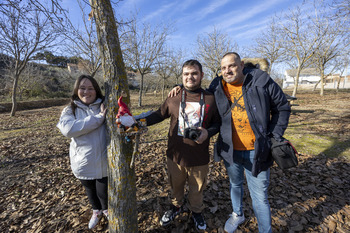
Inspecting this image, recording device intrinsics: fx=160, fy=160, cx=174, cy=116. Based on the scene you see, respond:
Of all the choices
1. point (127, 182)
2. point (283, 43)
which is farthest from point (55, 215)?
point (283, 43)

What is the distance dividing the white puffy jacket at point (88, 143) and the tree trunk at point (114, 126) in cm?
24

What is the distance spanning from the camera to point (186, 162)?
2158 mm

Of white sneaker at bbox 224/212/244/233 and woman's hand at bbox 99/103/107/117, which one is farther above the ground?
woman's hand at bbox 99/103/107/117

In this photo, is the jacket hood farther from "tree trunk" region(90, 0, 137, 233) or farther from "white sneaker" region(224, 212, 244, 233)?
"white sneaker" region(224, 212, 244, 233)

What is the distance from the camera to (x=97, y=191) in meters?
2.35

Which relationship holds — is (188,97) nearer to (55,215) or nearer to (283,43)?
(55,215)

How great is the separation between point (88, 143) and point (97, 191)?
2.62 feet

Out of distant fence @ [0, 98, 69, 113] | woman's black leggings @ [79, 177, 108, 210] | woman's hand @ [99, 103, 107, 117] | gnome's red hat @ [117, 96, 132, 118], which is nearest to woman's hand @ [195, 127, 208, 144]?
gnome's red hat @ [117, 96, 132, 118]

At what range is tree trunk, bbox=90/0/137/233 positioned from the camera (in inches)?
71.1

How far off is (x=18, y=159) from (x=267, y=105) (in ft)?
23.1

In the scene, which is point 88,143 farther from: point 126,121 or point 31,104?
point 31,104

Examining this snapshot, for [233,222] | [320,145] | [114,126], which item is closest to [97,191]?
[114,126]

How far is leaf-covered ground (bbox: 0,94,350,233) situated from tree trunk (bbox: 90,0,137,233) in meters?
0.75

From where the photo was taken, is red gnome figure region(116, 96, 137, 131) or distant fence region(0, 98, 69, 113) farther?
distant fence region(0, 98, 69, 113)
